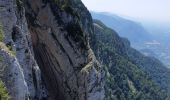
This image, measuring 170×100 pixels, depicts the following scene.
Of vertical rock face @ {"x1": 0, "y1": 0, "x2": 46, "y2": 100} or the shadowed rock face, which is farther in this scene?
the shadowed rock face

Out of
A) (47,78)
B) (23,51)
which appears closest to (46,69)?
(47,78)

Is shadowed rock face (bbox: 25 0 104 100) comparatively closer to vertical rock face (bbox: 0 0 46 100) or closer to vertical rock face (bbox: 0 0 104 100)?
vertical rock face (bbox: 0 0 104 100)

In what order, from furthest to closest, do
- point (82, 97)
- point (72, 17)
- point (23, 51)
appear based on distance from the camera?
point (72, 17) < point (82, 97) < point (23, 51)

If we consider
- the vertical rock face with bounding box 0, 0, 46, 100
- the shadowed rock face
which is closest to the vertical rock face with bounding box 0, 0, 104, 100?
the shadowed rock face

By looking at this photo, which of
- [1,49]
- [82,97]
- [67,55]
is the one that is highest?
[1,49]

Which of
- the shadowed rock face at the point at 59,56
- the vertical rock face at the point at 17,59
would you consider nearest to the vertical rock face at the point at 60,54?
the shadowed rock face at the point at 59,56

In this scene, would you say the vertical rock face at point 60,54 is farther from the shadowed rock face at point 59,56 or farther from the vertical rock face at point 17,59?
the vertical rock face at point 17,59

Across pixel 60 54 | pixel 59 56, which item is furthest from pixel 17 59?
pixel 60 54

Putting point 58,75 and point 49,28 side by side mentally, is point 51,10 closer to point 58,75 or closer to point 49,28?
point 49,28

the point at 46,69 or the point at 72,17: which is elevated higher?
the point at 72,17

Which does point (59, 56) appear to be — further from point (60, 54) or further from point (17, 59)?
point (17, 59)

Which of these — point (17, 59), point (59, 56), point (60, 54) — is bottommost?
point (59, 56)
